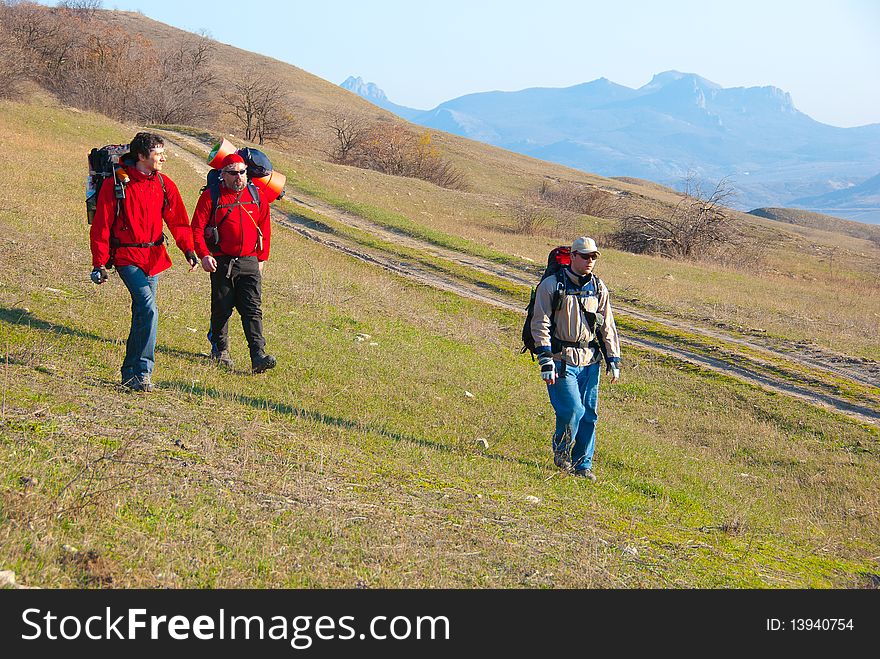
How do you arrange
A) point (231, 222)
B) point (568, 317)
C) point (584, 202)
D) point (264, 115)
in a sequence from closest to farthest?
point (568, 317), point (231, 222), point (584, 202), point (264, 115)

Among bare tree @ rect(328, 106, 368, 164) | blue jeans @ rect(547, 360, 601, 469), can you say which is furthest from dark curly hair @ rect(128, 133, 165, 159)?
bare tree @ rect(328, 106, 368, 164)

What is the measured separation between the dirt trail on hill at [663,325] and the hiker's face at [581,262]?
713 cm

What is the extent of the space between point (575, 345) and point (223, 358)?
13.1 feet

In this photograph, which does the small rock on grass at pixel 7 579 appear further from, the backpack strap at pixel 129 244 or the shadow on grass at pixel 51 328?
the shadow on grass at pixel 51 328

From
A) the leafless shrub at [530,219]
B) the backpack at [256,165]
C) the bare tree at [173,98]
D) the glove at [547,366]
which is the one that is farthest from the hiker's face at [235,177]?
the bare tree at [173,98]

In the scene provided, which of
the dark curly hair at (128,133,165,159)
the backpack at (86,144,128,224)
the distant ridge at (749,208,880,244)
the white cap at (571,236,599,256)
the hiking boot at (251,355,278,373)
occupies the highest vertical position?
the distant ridge at (749,208,880,244)

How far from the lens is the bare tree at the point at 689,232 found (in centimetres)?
3297

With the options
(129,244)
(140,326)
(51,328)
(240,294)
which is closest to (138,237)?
(129,244)

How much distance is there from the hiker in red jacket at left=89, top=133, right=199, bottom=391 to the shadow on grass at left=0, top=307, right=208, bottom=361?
5.40 feet

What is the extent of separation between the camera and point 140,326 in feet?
23.3

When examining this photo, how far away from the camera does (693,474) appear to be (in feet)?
29.2

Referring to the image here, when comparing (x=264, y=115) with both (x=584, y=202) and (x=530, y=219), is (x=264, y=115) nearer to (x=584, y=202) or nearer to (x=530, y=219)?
(x=584, y=202)

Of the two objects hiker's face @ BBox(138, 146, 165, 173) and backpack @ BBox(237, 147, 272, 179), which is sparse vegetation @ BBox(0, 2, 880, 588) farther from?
backpack @ BBox(237, 147, 272, 179)

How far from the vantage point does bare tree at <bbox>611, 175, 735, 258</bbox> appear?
108 ft
